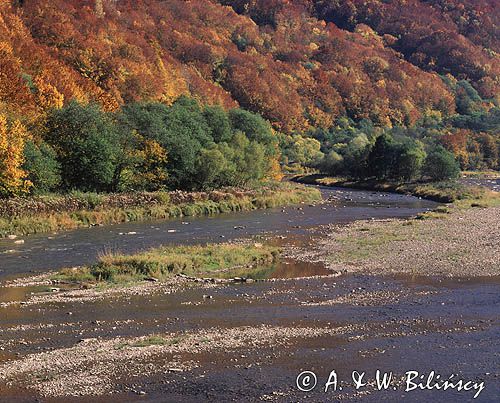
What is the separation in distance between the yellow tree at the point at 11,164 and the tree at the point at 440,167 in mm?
62578

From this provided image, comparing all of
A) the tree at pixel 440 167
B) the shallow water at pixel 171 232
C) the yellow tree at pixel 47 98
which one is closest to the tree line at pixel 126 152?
the yellow tree at pixel 47 98

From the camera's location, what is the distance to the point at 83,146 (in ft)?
206

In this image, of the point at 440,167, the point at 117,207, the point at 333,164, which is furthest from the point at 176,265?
the point at 333,164

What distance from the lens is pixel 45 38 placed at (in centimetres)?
14162

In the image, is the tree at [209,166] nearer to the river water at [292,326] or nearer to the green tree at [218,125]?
the green tree at [218,125]

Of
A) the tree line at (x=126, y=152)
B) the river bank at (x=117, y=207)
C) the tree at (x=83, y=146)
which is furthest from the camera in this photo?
the tree at (x=83, y=146)

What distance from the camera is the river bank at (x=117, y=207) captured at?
46.5 metres

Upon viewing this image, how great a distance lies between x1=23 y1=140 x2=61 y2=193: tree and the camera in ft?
182

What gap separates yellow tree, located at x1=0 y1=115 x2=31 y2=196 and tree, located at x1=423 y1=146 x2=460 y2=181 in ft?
205

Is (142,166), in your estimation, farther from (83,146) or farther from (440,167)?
(440,167)

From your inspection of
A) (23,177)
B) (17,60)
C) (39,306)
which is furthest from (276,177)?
(39,306)

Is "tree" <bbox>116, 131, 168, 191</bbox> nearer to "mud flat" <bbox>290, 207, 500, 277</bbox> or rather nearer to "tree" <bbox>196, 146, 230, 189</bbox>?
"tree" <bbox>196, 146, 230, 189</bbox>

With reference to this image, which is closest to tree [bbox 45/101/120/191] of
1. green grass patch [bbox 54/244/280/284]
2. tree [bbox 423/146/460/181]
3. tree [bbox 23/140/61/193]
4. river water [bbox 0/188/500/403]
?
tree [bbox 23/140/61/193]

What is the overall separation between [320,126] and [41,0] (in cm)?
8114
